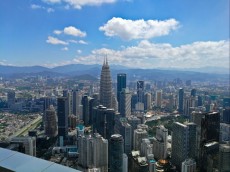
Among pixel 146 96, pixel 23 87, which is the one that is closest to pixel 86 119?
pixel 146 96

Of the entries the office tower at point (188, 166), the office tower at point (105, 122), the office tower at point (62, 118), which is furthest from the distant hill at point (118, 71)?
the office tower at point (188, 166)

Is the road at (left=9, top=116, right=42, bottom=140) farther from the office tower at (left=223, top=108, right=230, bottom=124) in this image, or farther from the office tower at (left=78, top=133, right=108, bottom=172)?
the office tower at (left=223, top=108, right=230, bottom=124)

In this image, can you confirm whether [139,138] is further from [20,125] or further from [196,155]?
[20,125]

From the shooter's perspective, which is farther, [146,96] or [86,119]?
[146,96]

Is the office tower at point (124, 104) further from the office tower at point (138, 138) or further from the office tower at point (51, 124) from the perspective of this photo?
the office tower at point (138, 138)

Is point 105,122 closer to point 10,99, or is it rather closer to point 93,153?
point 93,153

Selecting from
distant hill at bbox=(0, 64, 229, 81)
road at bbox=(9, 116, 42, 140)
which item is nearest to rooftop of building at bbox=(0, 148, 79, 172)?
road at bbox=(9, 116, 42, 140)
